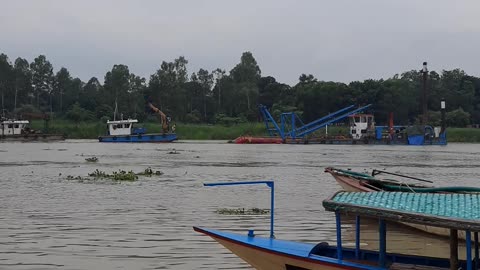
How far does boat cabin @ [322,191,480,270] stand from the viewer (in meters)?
7.13

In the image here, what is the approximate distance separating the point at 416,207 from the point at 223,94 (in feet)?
334

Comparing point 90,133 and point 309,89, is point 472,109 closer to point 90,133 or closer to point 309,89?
point 309,89

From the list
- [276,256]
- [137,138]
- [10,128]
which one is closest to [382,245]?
[276,256]

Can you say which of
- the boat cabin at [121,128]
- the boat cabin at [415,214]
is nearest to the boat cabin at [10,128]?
the boat cabin at [121,128]

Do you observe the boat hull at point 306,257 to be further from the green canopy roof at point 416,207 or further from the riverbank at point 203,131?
the riverbank at point 203,131

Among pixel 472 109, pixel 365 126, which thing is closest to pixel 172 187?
pixel 365 126

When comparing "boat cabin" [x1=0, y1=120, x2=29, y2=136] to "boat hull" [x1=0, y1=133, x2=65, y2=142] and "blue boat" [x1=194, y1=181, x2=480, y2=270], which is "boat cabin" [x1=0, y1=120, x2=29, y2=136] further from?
"blue boat" [x1=194, y1=181, x2=480, y2=270]

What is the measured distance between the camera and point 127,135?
77.5 m

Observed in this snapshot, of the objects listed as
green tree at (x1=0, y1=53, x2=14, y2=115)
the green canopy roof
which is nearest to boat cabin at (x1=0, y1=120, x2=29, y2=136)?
green tree at (x1=0, y1=53, x2=14, y2=115)

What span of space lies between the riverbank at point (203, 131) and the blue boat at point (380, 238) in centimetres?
7917

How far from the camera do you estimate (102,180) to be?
26.4 m

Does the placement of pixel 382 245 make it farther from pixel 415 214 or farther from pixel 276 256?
pixel 276 256

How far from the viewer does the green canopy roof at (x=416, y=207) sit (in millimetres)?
7051

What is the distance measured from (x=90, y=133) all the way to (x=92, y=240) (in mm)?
81532
